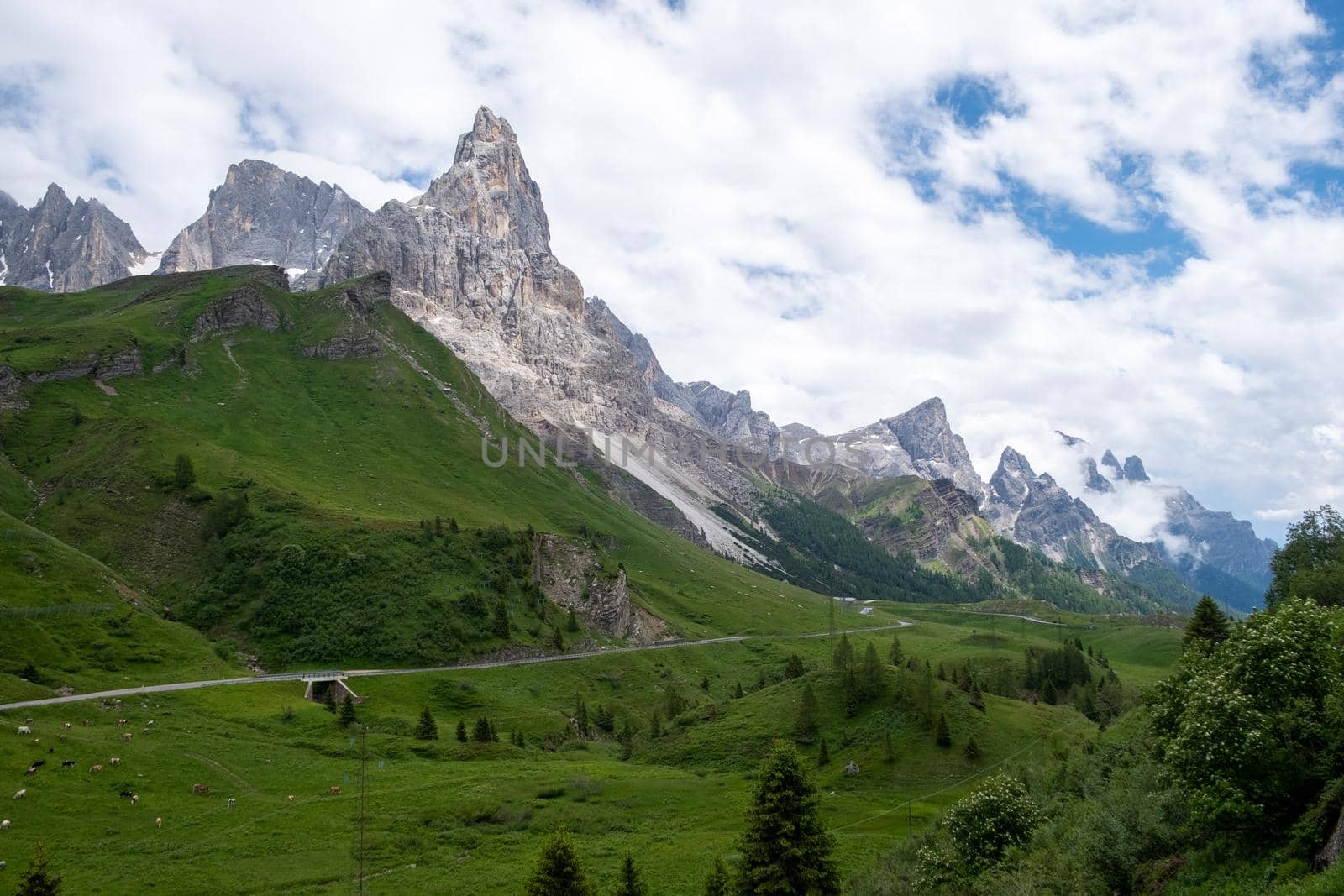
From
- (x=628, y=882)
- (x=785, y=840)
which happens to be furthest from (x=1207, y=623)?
(x=628, y=882)

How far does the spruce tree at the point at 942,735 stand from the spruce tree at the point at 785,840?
51967mm

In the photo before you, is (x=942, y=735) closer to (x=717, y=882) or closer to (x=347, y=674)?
(x=717, y=882)

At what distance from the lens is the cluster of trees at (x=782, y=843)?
50.5 metres

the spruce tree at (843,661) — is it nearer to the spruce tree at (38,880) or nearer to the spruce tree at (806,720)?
the spruce tree at (806,720)

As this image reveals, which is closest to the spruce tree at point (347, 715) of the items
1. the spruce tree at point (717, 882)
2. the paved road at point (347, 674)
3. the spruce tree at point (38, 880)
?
the paved road at point (347, 674)

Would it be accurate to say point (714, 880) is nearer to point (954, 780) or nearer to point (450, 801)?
point (450, 801)

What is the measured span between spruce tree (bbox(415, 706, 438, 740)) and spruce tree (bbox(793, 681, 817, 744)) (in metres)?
49.4

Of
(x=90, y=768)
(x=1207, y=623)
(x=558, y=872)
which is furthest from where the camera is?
(x=1207, y=623)

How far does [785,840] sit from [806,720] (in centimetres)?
5757

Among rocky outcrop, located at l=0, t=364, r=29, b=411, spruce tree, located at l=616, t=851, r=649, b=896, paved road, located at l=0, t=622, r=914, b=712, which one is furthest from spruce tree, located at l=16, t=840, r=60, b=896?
rocky outcrop, located at l=0, t=364, r=29, b=411

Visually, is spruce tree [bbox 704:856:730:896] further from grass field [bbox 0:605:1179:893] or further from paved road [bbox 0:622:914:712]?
paved road [bbox 0:622:914:712]

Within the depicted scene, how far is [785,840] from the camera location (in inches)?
2025

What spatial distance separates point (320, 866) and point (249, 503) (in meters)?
121

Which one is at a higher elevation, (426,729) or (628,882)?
(628,882)
